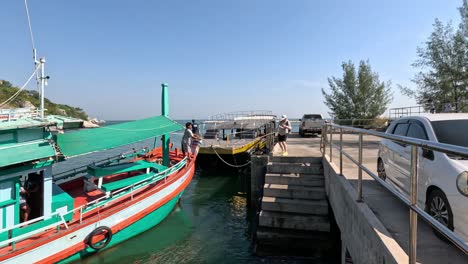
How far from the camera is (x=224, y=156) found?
703 inches

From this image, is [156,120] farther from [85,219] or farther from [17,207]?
[17,207]

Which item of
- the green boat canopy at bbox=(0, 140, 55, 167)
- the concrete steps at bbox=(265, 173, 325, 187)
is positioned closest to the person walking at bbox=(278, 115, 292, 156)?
the concrete steps at bbox=(265, 173, 325, 187)

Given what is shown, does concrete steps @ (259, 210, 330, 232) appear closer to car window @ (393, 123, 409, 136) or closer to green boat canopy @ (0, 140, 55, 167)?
car window @ (393, 123, 409, 136)

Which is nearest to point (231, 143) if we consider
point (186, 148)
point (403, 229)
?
point (186, 148)

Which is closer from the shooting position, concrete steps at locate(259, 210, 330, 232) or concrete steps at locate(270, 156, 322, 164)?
concrete steps at locate(259, 210, 330, 232)

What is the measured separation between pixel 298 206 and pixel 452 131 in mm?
4139

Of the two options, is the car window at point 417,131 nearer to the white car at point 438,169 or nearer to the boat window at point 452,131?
the white car at point 438,169

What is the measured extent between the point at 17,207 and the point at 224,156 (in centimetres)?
1222

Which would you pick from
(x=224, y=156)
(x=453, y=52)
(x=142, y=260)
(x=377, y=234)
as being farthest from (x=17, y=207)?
(x=453, y=52)

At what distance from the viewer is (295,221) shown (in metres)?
7.48

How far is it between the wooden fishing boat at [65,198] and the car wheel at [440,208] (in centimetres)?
694

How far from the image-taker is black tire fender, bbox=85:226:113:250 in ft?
23.4

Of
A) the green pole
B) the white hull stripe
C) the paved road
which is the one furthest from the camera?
the green pole

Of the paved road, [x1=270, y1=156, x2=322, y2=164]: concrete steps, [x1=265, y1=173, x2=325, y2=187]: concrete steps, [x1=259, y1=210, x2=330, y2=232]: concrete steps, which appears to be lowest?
[x1=259, y1=210, x2=330, y2=232]: concrete steps
